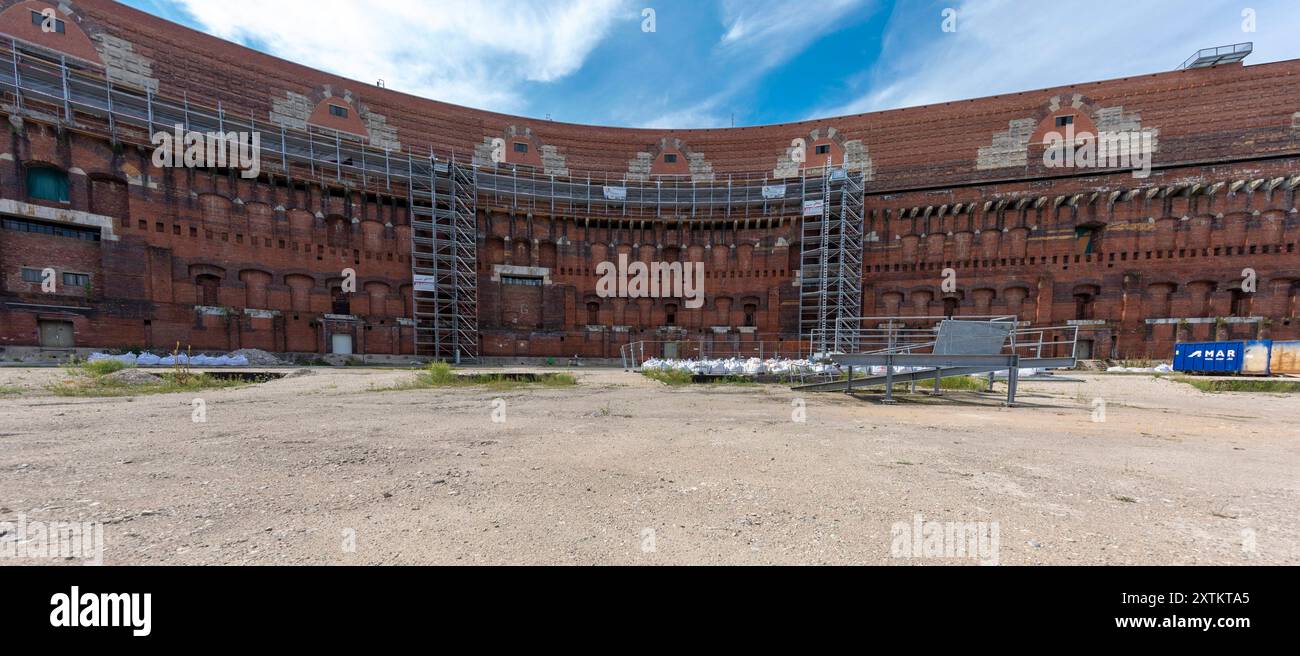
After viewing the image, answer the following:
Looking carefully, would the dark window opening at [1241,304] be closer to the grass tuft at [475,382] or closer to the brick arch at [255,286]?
the grass tuft at [475,382]

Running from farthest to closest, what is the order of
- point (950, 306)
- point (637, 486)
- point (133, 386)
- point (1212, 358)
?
point (950, 306) < point (1212, 358) < point (133, 386) < point (637, 486)

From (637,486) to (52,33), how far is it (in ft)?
137

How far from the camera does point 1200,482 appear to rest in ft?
12.5

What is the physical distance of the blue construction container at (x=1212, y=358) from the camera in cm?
1938

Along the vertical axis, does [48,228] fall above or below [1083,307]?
above

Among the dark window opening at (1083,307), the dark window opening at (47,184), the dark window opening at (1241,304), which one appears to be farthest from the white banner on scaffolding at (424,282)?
the dark window opening at (1241,304)

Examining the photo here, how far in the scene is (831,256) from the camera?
29.4 meters

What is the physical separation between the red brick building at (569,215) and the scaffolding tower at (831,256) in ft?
3.28

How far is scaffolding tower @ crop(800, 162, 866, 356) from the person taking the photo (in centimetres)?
2847

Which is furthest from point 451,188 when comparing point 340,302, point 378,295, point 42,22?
point 42,22

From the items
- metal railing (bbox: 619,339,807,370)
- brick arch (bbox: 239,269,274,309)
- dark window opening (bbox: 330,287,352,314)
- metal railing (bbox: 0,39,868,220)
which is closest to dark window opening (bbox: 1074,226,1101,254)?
metal railing (bbox: 0,39,868,220)

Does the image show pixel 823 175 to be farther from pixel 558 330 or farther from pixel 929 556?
pixel 929 556

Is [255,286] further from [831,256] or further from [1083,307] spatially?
[1083,307]

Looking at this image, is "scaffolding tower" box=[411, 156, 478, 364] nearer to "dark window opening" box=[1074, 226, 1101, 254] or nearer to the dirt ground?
the dirt ground
